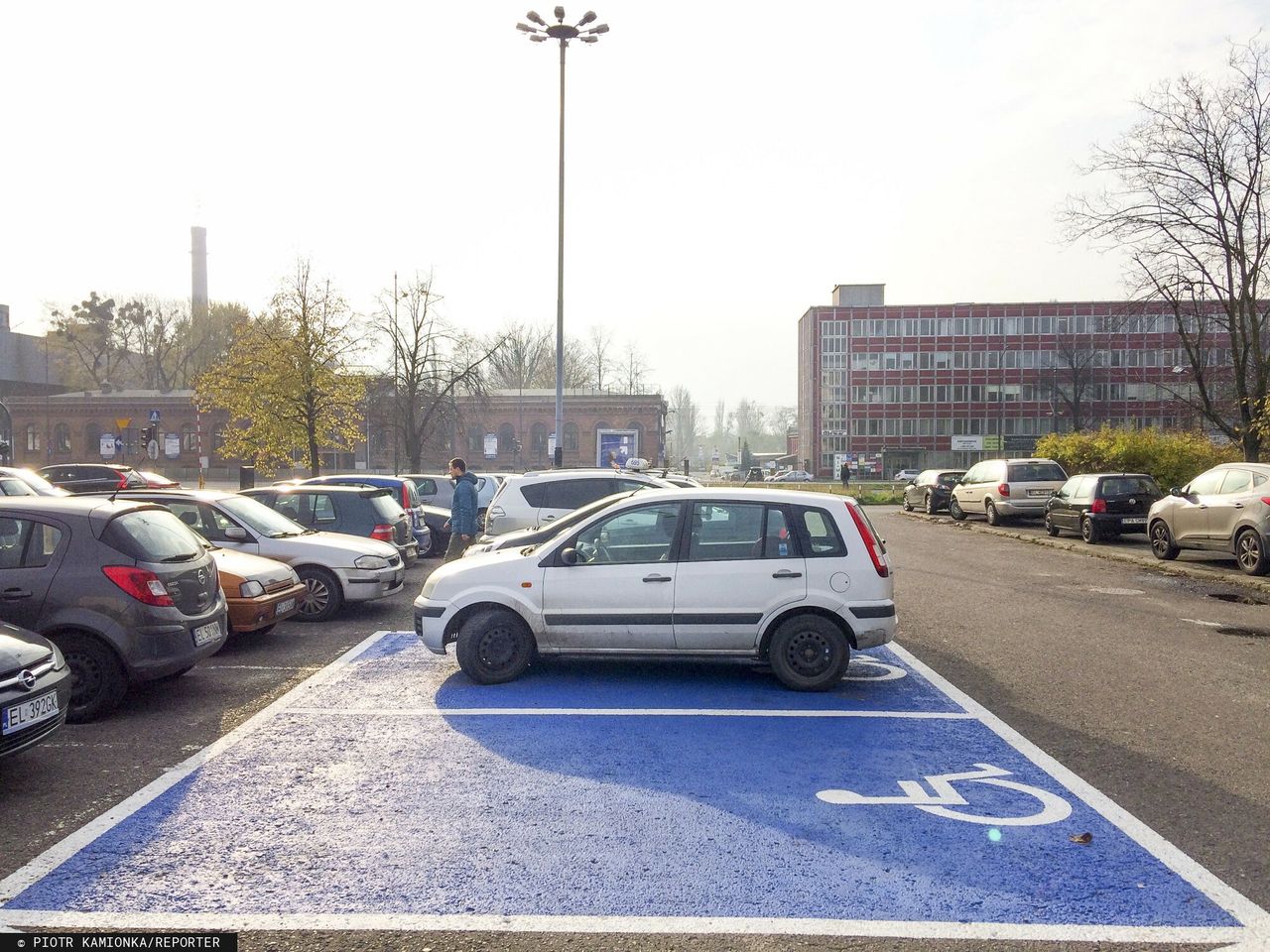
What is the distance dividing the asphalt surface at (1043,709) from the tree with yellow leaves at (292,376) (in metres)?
19.7

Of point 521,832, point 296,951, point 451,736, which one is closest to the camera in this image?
point 296,951

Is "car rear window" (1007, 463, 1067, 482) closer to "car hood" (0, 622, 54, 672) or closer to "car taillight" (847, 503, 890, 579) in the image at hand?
"car taillight" (847, 503, 890, 579)

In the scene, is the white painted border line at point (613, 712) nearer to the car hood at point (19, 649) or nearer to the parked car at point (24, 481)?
the car hood at point (19, 649)

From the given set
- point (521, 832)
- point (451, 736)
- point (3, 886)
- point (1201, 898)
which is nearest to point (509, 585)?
point (451, 736)

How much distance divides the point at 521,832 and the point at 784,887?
52.0 inches

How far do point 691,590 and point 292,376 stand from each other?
26878 mm

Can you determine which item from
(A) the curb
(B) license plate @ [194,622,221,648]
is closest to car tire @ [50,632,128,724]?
(B) license plate @ [194,622,221,648]

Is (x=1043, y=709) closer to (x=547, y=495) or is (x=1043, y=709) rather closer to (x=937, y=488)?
(x=547, y=495)

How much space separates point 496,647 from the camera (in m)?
7.81

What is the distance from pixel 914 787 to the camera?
5.33 metres

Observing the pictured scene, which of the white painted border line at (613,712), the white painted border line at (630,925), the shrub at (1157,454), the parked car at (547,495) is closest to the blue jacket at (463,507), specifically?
the parked car at (547,495)

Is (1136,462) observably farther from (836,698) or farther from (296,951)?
(296,951)

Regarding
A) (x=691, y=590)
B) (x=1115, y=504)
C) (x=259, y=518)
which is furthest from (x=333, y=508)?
(x=1115, y=504)

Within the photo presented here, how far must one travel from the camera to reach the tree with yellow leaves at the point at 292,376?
103ft
